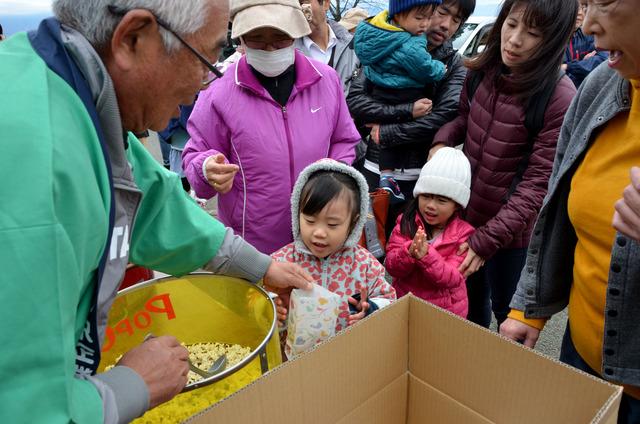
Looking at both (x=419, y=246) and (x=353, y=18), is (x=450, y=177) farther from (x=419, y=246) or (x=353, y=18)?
(x=353, y=18)

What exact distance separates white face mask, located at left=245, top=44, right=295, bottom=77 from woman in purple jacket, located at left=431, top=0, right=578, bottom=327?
0.79 m

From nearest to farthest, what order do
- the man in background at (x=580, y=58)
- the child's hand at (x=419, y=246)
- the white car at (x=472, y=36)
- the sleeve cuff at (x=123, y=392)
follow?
the sleeve cuff at (x=123, y=392), the child's hand at (x=419, y=246), the man in background at (x=580, y=58), the white car at (x=472, y=36)

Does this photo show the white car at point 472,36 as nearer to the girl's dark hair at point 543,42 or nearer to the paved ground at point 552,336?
the paved ground at point 552,336

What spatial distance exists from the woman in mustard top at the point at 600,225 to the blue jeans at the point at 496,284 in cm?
65

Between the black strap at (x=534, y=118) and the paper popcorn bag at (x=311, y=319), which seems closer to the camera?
the paper popcorn bag at (x=311, y=319)

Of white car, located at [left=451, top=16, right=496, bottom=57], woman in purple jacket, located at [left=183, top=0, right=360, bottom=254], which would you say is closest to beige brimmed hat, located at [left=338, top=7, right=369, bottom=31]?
white car, located at [left=451, top=16, right=496, bottom=57]

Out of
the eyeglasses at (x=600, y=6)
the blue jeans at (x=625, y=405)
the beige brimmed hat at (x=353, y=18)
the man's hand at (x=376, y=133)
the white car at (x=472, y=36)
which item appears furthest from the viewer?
the white car at (x=472, y=36)

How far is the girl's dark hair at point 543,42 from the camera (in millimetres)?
1681

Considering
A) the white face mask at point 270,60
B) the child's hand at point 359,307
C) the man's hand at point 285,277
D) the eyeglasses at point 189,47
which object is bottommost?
the child's hand at point 359,307

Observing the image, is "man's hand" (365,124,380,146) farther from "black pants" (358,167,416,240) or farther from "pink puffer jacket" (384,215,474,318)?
"pink puffer jacket" (384,215,474,318)

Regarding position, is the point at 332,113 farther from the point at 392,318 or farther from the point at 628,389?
the point at 628,389

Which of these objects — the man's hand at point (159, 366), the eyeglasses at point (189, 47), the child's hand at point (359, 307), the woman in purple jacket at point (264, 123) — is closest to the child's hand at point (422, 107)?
the woman in purple jacket at point (264, 123)

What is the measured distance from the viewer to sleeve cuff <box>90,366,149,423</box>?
27.4 inches

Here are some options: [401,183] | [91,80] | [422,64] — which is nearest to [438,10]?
[422,64]
